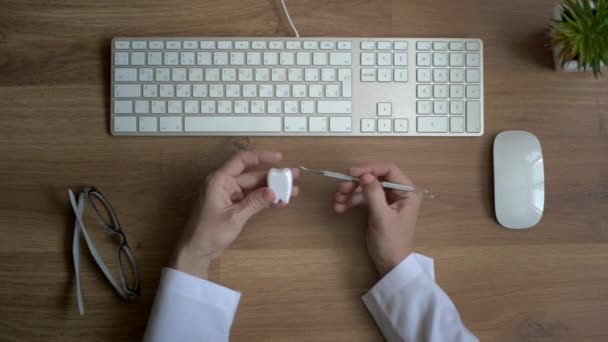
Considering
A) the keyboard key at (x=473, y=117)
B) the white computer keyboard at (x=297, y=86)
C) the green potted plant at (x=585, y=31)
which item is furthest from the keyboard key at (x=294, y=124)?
the green potted plant at (x=585, y=31)

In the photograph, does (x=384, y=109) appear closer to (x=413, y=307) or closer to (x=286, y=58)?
(x=286, y=58)

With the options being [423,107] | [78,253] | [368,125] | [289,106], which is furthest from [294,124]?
[78,253]

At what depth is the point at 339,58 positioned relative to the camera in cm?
84

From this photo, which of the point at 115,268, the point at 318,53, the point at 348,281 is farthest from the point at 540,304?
the point at 115,268

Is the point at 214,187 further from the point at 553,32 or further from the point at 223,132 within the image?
the point at 553,32

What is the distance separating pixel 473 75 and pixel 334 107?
270mm

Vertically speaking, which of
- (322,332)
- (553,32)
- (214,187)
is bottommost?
(322,332)

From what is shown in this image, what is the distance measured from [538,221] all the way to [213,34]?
2.34 ft

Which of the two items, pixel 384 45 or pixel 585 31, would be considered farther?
pixel 384 45

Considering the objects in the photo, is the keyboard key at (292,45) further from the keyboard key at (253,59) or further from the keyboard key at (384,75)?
the keyboard key at (384,75)

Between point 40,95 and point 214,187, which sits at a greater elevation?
point 40,95

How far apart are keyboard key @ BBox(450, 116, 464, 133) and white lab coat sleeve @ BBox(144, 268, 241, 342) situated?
510mm

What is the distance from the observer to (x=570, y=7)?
2.46 ft

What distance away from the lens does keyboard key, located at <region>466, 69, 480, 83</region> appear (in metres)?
0.84
